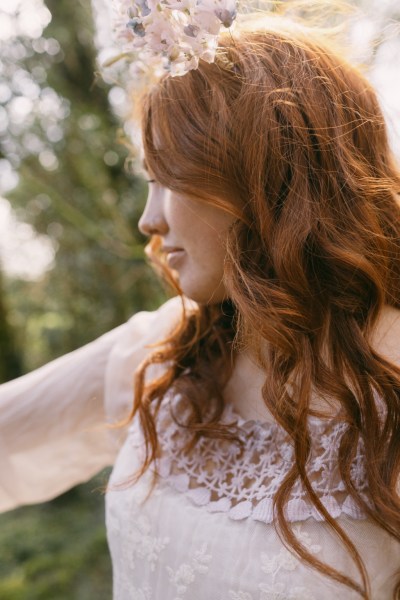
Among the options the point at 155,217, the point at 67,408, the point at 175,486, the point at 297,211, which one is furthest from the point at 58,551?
the point at 297,211

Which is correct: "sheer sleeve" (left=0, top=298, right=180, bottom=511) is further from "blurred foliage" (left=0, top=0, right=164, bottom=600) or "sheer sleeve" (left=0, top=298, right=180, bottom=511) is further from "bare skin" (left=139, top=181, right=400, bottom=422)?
"blurred foliage" (left=0, top=0, right=164, bottom=600)

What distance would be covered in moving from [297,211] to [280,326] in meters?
0.20

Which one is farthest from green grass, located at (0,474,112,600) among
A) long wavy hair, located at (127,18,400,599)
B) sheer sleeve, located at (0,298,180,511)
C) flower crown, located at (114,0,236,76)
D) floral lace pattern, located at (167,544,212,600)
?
flower crown, located at (114,0,236,76)

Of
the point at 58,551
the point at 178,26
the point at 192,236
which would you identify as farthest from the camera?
the point at 58,551

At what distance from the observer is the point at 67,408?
1.34 meters

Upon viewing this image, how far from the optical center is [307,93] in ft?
3.40

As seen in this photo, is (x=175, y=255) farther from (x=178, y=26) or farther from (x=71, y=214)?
(x=71, y=214)

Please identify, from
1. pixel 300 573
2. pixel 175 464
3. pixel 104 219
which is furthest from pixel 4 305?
pixel 300 573

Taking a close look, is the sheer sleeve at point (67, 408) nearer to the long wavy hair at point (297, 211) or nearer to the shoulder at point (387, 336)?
the long wavy hair at point (297, 211)

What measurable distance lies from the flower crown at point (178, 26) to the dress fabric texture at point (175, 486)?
1.92ft

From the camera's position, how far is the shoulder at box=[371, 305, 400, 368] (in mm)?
1021

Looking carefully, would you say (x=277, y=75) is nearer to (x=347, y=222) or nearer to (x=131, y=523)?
(x=347, y=222)

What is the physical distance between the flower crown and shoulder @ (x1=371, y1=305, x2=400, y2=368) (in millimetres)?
545

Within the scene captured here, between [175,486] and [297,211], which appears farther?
[175,486]
